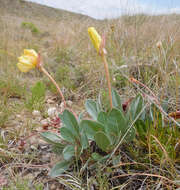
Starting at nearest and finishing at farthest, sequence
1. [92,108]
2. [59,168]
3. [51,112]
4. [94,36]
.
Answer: [94,36], [59,168], [92,108], [51,112]

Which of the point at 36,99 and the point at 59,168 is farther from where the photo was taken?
the point at 36,99

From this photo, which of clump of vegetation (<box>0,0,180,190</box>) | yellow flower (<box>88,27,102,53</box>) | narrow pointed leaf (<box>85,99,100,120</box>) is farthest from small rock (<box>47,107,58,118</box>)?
yellow flower (<box>88,27,102,53</box>)

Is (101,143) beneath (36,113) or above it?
above

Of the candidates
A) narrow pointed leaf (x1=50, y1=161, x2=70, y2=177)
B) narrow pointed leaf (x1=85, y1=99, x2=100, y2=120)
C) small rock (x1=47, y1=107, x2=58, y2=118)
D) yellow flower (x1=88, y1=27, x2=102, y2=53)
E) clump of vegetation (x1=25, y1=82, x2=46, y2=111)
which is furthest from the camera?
clump of vegetation (x1=25, y1=82, x2=46, y2=111)

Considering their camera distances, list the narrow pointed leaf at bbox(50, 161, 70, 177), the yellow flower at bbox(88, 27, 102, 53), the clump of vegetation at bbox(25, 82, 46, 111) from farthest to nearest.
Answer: the clump of vegetation at bbox(25, 82, 46, 111), the narrow pointed leaf at bbox(50, 161, 70, 177), the yellow flower at bbox(88, 27, 102, 53)

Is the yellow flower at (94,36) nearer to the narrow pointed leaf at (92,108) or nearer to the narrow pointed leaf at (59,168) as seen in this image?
the narrow pointed leaf at (92,108)

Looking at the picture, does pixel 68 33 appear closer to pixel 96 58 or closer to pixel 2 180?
pixel 96 58

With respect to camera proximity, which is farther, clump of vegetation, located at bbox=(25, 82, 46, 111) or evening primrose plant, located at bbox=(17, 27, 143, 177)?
clump of vegetation, located at bbox=(25, 82, 46, 111)

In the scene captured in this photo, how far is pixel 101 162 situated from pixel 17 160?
47 centimetres

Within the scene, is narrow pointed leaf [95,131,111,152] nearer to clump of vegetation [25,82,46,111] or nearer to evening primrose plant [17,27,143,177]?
evening primrose plant [17,27,143,177]

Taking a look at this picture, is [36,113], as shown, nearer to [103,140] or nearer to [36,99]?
[36,99]

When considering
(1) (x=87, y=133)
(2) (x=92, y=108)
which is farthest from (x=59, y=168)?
(2) (x=92, y=108)

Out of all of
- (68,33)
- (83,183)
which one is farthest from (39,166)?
(68,33)

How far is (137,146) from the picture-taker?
874mm
